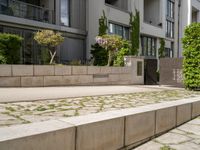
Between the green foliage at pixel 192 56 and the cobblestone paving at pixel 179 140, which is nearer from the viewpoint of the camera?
the cobblestone paving at pixel 179 140

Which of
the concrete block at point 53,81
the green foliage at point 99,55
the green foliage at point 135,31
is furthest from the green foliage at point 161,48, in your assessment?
the concrete block at point 53,81

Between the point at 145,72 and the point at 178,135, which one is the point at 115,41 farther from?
the point at 178,135

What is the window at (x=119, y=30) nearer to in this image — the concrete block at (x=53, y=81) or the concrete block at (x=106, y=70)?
the concrete block at (x=106, y=70)

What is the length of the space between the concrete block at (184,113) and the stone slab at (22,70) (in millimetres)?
6234

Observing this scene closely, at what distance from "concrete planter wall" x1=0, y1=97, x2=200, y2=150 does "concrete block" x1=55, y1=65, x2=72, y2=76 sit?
6.51 m

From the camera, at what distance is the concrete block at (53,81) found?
1066cm

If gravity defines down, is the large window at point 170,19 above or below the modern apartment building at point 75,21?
above

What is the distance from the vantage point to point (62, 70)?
36.7 ft

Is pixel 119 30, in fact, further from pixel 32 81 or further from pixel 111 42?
pixel 32 81

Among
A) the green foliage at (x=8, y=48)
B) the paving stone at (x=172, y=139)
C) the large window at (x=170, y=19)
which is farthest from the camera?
the large window at (x=170, y=19)

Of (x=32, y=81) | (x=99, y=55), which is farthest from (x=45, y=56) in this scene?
(x=32, y=81)

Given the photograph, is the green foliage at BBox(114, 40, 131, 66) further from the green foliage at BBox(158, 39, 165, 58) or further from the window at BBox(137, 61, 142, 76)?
the green foliage at BBox(158, 39, 165, 58)

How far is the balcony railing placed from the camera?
15.7 meters

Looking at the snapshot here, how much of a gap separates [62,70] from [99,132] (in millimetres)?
7833
